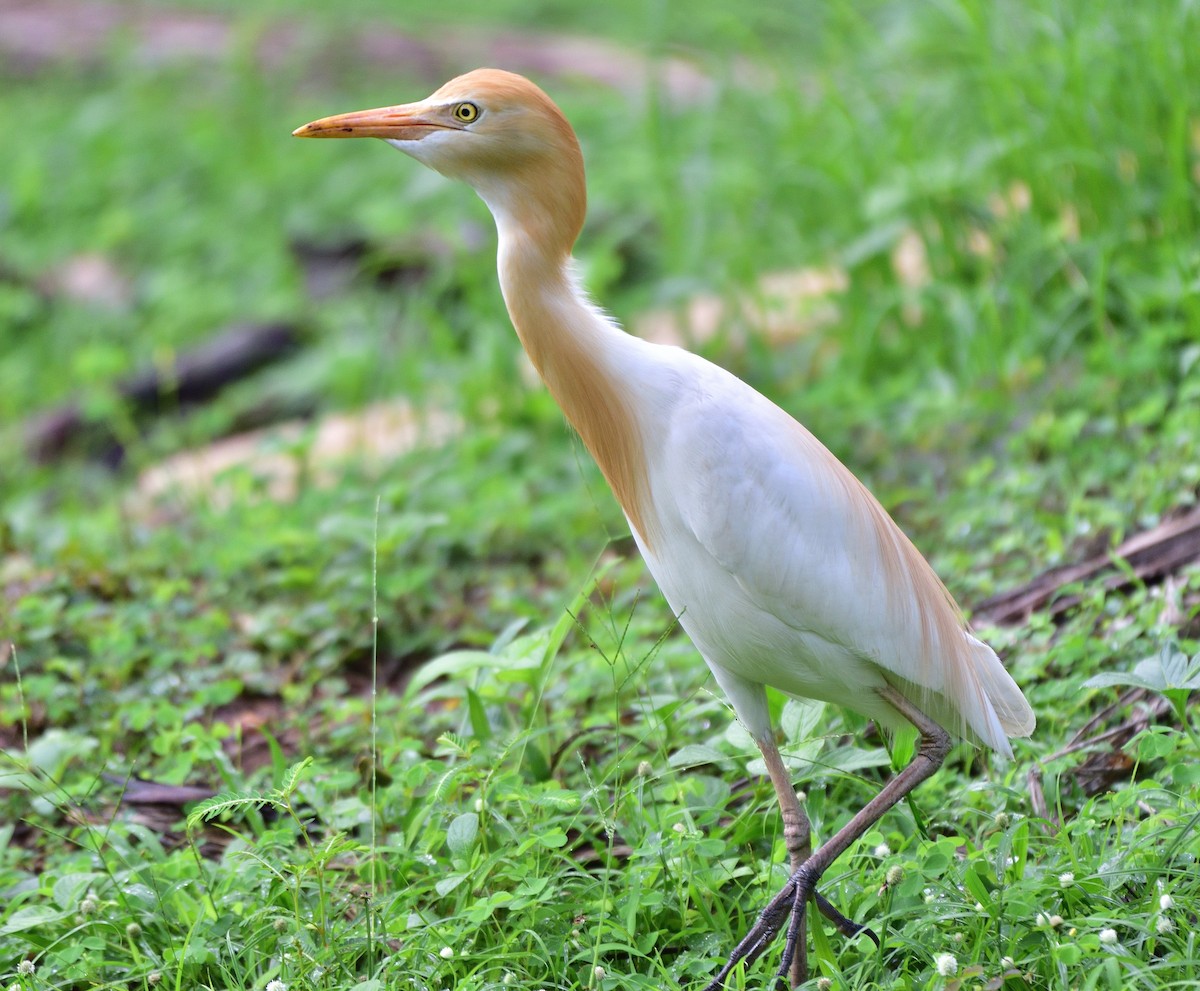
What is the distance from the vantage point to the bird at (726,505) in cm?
198

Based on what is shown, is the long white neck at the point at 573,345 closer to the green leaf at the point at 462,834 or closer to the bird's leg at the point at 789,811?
the bird's leg at the point at 789,811

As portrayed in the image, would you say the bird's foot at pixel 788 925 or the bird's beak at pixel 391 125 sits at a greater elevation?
the bird's beak at pixel 391 125

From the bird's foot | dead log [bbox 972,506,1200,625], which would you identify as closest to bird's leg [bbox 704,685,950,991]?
the bird's foot

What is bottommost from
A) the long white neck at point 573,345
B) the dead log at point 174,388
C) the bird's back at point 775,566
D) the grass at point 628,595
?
the dead log at point 174,388

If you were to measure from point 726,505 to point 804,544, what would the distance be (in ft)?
0.48

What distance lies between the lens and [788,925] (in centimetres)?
201

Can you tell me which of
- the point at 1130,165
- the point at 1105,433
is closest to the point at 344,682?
the point at 1105,433

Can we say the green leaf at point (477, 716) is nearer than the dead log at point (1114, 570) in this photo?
Yes

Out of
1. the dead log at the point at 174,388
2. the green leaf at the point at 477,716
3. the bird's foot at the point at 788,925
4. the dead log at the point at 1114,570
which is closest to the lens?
the bird's foot at the point at 788,925

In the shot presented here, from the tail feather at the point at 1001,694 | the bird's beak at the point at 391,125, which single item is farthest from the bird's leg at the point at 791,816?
the bird's beak at the point at 391,125

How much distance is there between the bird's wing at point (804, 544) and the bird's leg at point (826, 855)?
64 mm

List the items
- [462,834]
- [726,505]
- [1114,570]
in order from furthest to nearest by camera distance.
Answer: [1114,570] < [462,834] < [726,505]

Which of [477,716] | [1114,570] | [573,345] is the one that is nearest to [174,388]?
[477,716]

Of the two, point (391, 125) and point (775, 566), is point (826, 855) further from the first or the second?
point (391, 125)
